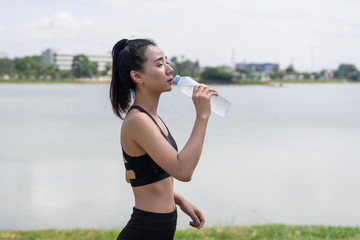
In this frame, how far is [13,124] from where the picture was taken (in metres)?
29.3

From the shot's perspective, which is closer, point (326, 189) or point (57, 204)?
point (57, 204)

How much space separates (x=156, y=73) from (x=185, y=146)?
40cm

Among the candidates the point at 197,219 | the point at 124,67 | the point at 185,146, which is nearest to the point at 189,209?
the point at 197,219

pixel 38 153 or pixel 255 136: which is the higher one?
pixel 38 153

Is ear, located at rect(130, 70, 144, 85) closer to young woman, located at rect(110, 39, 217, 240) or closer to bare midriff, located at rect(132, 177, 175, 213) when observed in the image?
young woman, located at rect(110, 39, 217, 240)

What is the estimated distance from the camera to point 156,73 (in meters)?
2.31

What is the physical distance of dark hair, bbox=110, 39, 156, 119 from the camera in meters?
2.33

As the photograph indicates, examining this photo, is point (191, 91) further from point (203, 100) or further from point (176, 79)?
point (203, 100)

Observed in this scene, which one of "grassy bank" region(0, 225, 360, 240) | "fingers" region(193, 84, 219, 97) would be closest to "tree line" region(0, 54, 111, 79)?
"grassy bank" region(0, 225, 360, 240)

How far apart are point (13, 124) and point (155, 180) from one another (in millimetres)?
28794

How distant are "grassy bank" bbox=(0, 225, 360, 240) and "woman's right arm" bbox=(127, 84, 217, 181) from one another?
3.59 m

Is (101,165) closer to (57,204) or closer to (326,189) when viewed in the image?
(57,204)

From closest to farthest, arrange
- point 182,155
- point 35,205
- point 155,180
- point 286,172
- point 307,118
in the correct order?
point 182,155 → point 155,180 → point 35,205 → point 286,172 → point 307,118

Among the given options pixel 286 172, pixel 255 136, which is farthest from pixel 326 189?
pixel 255 136
